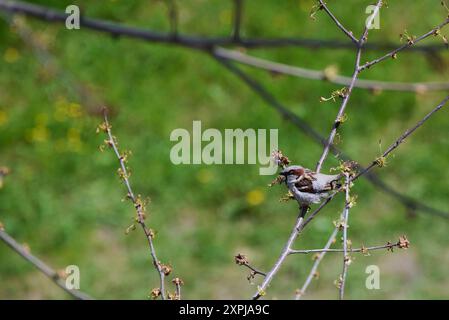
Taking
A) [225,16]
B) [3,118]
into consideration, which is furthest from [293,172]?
[225,16]

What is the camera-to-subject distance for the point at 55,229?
566 centimetres

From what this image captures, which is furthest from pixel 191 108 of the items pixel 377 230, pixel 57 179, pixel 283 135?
pixel 377 230

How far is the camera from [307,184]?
2.35 meters

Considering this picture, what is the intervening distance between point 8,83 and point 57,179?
4.64ft

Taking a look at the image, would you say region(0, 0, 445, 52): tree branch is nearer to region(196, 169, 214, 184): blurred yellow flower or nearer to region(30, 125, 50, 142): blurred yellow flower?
region(196, 169, 214, 184): blurred yellow flower

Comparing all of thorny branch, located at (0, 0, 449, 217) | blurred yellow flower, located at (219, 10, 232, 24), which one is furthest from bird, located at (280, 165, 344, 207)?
blurred yellow flower, located at (219, 10, 232, 24)

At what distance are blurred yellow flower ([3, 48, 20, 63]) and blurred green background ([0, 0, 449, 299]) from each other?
0.02m

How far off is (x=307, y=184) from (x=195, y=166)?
390 centimetres

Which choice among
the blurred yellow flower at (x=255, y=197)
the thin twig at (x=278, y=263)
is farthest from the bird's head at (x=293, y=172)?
the blurred yellow flower at (x=255, y=197)

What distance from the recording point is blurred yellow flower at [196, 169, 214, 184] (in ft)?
20.2

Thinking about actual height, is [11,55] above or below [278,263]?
above

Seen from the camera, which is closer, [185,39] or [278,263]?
[278,263]

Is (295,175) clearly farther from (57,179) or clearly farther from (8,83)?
(8,83)

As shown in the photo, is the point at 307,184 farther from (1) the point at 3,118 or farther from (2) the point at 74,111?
(1) the point at 3,118
